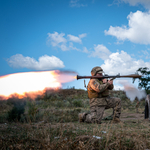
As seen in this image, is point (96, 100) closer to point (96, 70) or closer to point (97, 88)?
point (97, 88)

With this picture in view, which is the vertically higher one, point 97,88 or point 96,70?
point 96,70

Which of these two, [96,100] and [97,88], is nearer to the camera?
[97,88]

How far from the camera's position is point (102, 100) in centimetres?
689

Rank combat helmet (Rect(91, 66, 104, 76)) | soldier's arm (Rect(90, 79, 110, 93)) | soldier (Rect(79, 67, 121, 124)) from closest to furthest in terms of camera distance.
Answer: soldier's arm (Rect(90, 79, 110, 93)) < soldier (Rect(79, 67, 121, 124)) < combat helmet (Rect(91, 66, 104, 76))

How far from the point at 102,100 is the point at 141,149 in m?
3.86

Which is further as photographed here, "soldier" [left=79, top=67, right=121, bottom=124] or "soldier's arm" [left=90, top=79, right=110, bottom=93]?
"soldier" [left=79, top=67, right=121, bottom=124]

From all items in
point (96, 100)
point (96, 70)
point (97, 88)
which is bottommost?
point (96, 100)

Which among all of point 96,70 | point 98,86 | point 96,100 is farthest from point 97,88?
point 96,70

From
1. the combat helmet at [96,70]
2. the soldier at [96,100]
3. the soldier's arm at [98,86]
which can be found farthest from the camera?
the combat helmet at [96,70]

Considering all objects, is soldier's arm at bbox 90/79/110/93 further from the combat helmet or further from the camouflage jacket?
the combat helmet

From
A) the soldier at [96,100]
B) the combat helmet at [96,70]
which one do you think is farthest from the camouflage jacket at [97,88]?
the combat helmet at [96,70]

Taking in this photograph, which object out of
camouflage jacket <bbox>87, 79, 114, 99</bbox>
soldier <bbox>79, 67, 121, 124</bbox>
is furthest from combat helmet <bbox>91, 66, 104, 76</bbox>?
camouflage jacket <bbox>87, 79, 114, 99</bbox>

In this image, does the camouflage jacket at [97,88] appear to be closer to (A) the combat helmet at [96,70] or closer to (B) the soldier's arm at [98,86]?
(B) the soldier's arm at [98,86]

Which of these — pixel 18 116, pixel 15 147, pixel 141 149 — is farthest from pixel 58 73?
pixel 141 149
